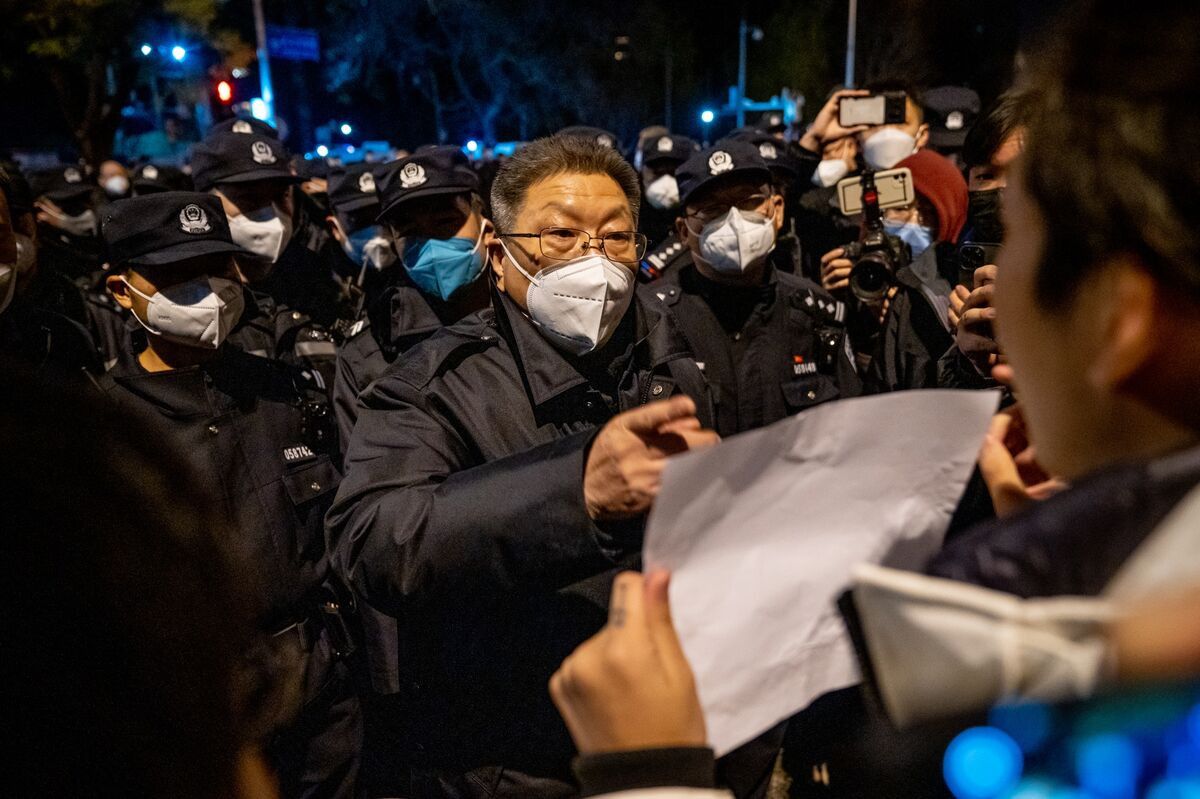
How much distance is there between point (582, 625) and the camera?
1.92 m

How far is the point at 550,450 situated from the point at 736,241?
2470mm

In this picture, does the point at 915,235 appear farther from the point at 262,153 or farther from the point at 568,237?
the point at 262,153

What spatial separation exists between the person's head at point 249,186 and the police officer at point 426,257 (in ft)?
3.29

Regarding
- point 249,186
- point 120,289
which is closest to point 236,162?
point 249,186

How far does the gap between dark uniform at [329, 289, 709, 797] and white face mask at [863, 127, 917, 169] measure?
4.12 meters

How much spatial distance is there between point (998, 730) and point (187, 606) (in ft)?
2.91

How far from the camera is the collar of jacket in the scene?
6.68 ft

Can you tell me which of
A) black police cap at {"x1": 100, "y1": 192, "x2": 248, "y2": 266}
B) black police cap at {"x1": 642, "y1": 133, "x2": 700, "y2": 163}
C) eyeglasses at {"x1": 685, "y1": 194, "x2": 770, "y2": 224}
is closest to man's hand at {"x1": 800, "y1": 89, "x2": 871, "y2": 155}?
black police cap at {"x1": 642, "y1": 133, "x2": 700, "y2": 163}

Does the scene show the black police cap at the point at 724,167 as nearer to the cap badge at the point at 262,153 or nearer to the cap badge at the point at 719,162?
the cap badge at the point at 719,162

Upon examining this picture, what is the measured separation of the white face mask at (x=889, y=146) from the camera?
5.74m

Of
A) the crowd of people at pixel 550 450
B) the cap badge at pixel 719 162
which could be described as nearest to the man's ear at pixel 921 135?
the crowd of people at pixel 550 450

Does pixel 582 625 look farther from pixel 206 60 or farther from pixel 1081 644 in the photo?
pixel 206 60

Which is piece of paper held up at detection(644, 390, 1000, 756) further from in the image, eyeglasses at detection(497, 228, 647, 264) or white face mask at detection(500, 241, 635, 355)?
eyeglasses at detection(497, 228, 647, 264)

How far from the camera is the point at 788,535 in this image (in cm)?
103
